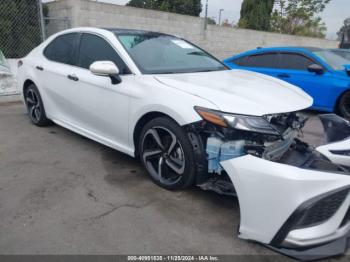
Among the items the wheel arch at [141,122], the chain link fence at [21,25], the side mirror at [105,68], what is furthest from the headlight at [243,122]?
the chain link fence at [21,25]

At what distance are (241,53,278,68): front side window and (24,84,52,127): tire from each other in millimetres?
4353

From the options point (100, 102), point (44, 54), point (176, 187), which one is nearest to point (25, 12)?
point (44, 54)

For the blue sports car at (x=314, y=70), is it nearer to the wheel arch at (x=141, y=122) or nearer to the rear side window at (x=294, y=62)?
the rear side window at (x=294, y=62)

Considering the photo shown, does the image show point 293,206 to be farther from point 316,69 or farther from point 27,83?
point 316,69

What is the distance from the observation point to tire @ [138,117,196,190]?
107 inches

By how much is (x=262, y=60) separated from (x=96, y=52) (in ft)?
14.0

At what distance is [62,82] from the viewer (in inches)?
159

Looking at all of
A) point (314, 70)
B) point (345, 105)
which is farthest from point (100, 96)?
point (345, 105)

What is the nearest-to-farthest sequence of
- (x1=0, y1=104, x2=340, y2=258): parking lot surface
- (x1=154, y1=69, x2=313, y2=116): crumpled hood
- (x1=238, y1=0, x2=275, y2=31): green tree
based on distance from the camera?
(x1=0, y1=104, x2=340, y2=258): parking lot surface → (x1=154, y1=69, x2=313, y2=116): crumpled hood → (x1=238, y1=0, x2=275, y2=31): green tree

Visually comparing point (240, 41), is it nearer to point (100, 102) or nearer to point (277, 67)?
point (277, 67)

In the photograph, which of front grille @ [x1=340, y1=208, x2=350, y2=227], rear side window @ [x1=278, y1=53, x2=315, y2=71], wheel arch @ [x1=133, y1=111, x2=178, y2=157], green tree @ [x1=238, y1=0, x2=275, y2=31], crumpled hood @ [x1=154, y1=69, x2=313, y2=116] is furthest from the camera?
green tree @ [x1=238, y1=0, x2=275, y2=31]

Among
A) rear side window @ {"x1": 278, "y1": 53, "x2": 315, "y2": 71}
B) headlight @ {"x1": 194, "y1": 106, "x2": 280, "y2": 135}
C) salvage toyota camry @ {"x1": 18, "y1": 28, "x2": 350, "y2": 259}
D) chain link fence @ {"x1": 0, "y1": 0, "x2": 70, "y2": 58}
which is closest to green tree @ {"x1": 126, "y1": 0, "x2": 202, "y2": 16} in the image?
chain link fence @ {"x1": 0, "y1": 0, "x2": 70, "y2": 58}

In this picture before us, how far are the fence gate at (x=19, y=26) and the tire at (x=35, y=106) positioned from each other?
3.34 m

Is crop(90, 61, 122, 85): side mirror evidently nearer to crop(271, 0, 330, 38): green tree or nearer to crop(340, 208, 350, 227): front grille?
crop(340, 208, 350, 227): front grille
